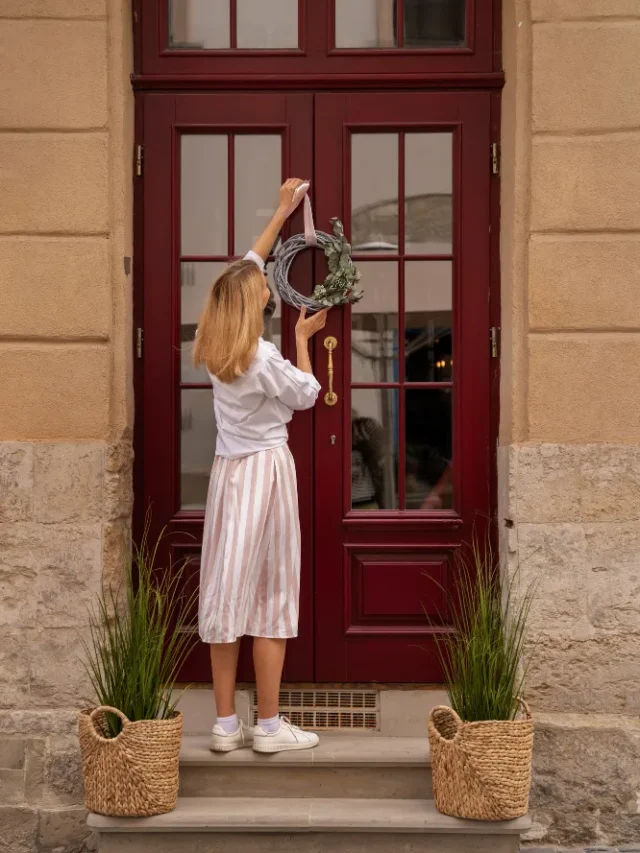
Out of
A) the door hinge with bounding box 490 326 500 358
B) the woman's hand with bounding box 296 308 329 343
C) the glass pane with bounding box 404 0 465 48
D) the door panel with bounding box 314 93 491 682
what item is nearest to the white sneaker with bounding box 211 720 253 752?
the door panel with bounding box 314 93 491 682

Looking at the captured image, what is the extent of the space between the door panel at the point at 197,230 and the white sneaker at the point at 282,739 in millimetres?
456

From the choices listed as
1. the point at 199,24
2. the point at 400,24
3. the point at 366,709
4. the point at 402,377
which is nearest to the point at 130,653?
the point at 366,709

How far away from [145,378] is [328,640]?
149 centimetres

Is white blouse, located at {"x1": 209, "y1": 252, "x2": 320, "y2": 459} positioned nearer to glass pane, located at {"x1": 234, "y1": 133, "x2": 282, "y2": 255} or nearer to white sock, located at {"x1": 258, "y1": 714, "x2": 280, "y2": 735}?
glass pane, located at {"x1": 234, "y1": 133, "x2": 282, "y2": 255}

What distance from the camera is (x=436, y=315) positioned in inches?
207

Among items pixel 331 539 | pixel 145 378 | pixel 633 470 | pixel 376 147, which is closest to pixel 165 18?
pixel 376 147

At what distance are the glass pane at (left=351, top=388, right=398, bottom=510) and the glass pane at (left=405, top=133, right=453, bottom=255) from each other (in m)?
0.72

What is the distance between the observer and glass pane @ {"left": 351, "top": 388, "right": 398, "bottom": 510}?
5266 millimetres

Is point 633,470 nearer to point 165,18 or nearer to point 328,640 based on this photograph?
point 328,640

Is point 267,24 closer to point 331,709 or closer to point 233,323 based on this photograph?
point 233,323

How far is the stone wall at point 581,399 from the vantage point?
15.9 ft

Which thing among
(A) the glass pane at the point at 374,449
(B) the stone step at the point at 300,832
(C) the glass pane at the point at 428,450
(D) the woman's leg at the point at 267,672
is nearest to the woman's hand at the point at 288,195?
(A) the glass pane at the point at 374,449

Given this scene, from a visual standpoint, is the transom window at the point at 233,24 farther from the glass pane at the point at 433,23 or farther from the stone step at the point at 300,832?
the stone step at the point at 300,832

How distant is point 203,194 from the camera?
5.28m
